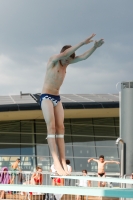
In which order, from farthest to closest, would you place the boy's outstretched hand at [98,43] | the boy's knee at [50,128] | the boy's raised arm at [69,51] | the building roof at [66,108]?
the building roof at [66,108], the boy's outstretched hand at [98,43], the boy's knee at [50,128], the boy's raised arm at [69,51]

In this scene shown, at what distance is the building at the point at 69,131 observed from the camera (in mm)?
25844

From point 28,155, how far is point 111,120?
6233mm

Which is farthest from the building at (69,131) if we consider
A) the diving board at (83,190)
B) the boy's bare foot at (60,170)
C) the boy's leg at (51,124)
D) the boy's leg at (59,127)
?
the diving board at (83,190)

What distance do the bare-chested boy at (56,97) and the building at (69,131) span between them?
18.3m

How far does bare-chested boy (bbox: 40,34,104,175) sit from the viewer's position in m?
6.13

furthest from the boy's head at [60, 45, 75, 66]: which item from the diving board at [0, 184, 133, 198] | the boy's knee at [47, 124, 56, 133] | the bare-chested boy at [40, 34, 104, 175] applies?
the diving board at [0, 184, 133, 198]

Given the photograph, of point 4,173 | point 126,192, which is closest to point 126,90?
point 4,173

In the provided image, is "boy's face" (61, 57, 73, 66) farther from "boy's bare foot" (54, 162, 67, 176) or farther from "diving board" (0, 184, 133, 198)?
"diving board" (0, 184, 133, 198)

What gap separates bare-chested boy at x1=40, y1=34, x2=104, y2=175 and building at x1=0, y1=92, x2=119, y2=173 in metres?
18.3

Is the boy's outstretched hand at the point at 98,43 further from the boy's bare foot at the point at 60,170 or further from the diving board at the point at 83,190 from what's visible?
the diving board at the point at 83,190

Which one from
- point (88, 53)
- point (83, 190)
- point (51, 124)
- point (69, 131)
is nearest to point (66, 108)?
point (69, 131)

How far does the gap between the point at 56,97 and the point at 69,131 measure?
22.4m

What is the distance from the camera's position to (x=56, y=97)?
6328 millimetres

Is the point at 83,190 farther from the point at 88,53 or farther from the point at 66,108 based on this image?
the point at 66,108
